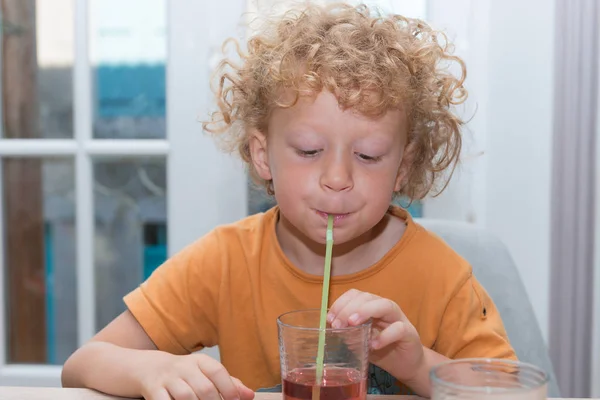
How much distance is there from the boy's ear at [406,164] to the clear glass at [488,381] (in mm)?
590

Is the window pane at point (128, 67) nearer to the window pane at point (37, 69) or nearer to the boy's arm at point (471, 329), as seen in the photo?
the window pane at point (37, 69)

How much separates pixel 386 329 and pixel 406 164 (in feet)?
1.53

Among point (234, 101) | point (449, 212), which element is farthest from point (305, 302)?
point (449, 212)

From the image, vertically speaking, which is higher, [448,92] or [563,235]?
[448,92]

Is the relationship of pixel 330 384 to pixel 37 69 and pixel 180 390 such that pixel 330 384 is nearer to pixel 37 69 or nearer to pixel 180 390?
pixel 180 390

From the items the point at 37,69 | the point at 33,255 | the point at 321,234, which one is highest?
the point at 37,69

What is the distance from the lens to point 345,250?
1312 mm

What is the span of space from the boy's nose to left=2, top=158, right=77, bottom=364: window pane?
178 cm

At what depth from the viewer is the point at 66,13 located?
2576 millimetres

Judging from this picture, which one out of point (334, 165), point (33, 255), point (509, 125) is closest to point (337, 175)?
point (334, 165)

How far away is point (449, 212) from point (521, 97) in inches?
16.1

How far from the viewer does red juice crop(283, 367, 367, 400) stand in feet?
2.43

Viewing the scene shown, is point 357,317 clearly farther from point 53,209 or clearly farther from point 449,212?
point 53,209

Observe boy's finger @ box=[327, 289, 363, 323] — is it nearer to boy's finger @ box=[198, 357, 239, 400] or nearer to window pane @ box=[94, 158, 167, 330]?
boy's finger @ box=[198, 357, 239, 400]
